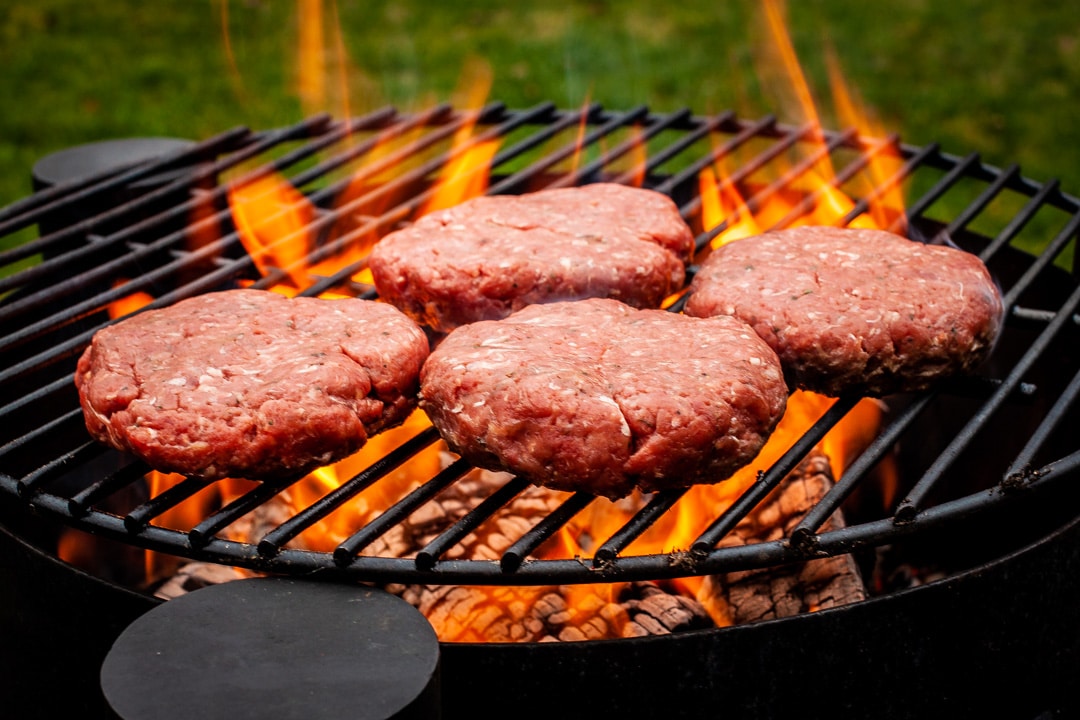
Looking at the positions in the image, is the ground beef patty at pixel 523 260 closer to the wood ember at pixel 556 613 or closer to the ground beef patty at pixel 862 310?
the ground beef patty at pixel 862 310

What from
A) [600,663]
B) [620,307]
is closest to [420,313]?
[620,307]

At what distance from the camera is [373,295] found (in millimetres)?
3137

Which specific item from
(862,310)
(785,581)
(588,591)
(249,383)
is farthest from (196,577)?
(862,310)

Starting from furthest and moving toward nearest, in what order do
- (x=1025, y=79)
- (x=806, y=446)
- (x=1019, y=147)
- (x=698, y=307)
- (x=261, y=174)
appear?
(x=1025, y=79) → (x=1019, y=147) → (x=261, y=174) → (x=698, y=307) → (x=806, y=446)

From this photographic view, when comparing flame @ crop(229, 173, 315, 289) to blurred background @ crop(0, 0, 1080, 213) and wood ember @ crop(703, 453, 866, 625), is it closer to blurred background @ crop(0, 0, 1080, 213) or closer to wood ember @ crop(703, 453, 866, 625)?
wood ember @ crop(703, 453, 866, 625)

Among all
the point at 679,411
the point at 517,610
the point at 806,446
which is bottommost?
the point at 517,610

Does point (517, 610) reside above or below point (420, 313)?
below

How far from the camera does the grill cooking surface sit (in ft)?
6.84

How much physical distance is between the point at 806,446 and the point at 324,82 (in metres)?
6.21

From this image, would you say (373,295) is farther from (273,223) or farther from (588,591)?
(588,591)

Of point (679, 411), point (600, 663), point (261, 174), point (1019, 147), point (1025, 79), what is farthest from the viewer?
point (1025, 79)

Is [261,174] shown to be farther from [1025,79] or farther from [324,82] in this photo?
[1025,79]

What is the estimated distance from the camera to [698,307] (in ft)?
9.21

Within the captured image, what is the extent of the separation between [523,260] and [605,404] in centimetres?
75
